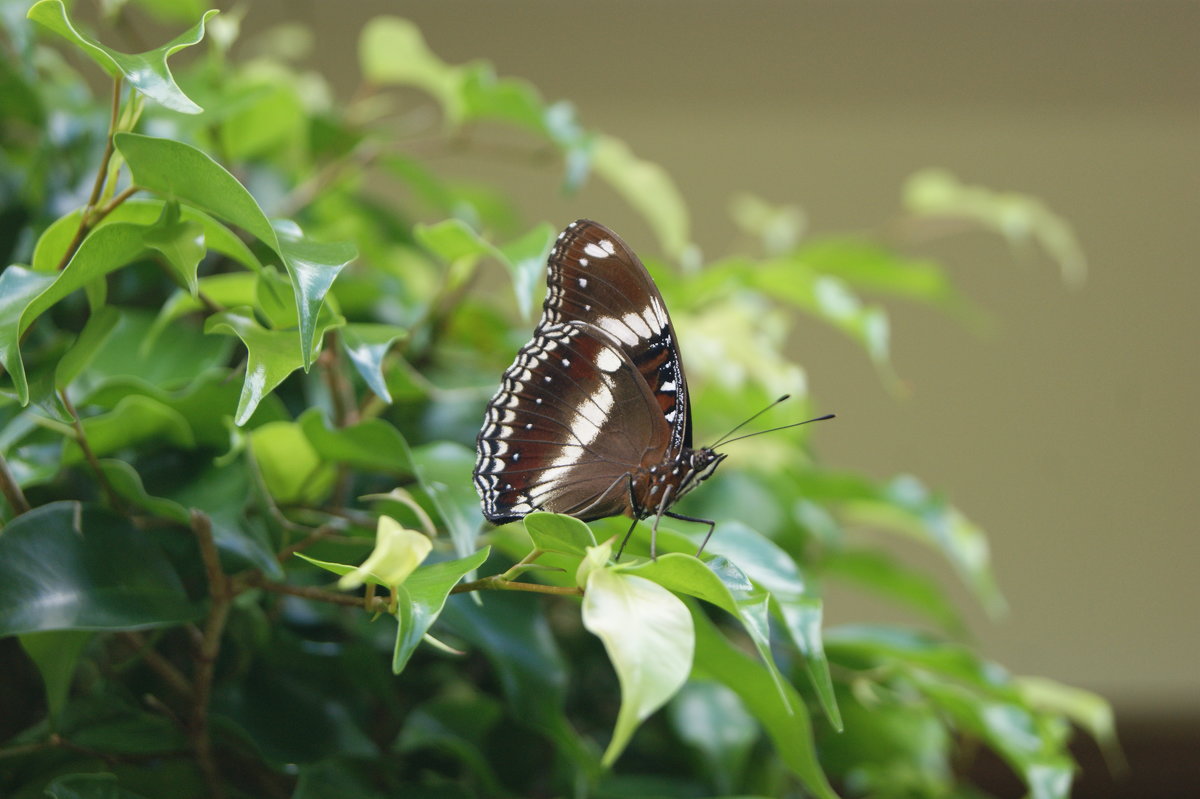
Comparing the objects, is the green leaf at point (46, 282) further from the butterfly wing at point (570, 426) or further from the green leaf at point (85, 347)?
the butterfly wing at point (570, 426)

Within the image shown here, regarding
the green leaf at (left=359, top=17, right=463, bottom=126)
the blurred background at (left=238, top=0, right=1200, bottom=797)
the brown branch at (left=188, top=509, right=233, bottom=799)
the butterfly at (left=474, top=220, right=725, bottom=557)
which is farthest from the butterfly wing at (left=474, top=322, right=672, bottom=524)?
the blurred background at (left=238, top=0, right=1200, bottom=797)

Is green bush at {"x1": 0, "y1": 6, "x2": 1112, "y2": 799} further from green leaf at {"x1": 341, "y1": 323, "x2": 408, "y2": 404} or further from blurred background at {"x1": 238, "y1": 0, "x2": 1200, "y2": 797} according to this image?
blurred background at {"x1": 238, "y1": 0, "x2": 1200, "y2": 797}

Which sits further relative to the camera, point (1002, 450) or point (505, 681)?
point (1002, 450)

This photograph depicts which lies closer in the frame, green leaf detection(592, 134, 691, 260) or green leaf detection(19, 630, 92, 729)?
green leaf detection(19, 630, 92, 729)

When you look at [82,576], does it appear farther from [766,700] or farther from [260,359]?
[766,700]

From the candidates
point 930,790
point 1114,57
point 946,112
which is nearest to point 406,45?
point 930,790

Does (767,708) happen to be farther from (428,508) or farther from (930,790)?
(930,790)

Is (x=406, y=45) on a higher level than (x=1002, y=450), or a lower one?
higher

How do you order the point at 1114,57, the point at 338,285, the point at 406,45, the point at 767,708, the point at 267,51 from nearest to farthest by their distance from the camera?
1. the point at 767,708
2. the point at 338,285
3. the point at 406,45
4. the point at 267,51
5. the point at 1114,57
